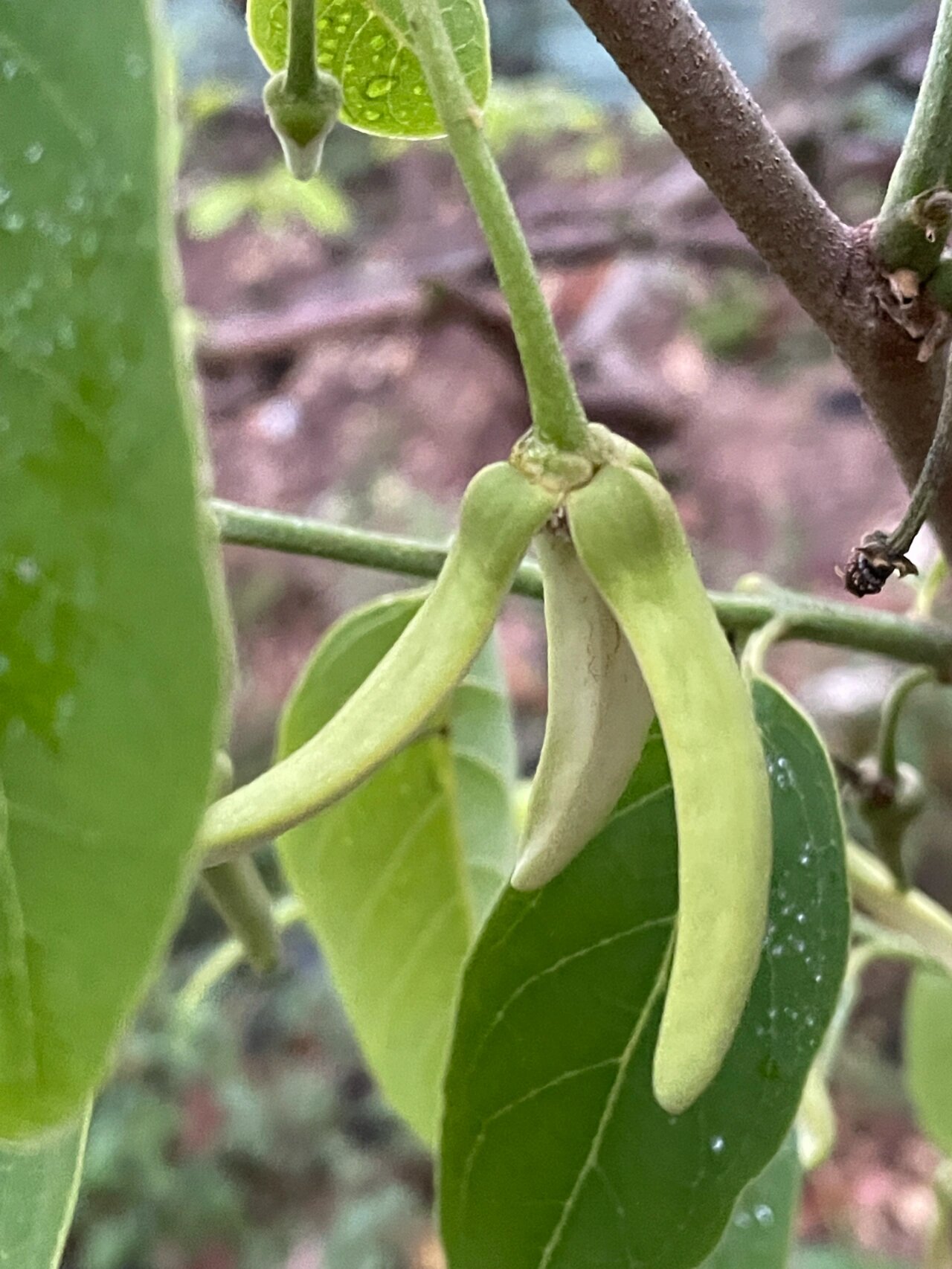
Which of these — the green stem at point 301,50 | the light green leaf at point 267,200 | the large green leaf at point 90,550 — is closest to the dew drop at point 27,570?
the large green leaf at point 90,550

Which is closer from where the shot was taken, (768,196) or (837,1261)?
(768,196)

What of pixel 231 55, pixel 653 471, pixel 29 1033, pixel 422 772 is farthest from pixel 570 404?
pixel 231 55

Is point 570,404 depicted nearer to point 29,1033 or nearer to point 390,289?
point 29,1033

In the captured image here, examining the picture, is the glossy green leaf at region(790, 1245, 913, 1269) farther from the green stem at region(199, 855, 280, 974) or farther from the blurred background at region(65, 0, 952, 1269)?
the green stem at region(199, 855, 280, 974)

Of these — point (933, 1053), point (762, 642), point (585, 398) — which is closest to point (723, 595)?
point (762, 642)

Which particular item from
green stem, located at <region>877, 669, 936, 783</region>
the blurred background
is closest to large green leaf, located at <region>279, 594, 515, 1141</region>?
green stem, located at <region>877, 669, 936, 783</region>

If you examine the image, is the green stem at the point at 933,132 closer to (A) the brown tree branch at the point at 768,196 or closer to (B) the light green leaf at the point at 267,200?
(A) the brown tree branch at the point at 768,196

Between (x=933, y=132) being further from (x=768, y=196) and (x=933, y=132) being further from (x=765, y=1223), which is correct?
(x=765, y=1223)
